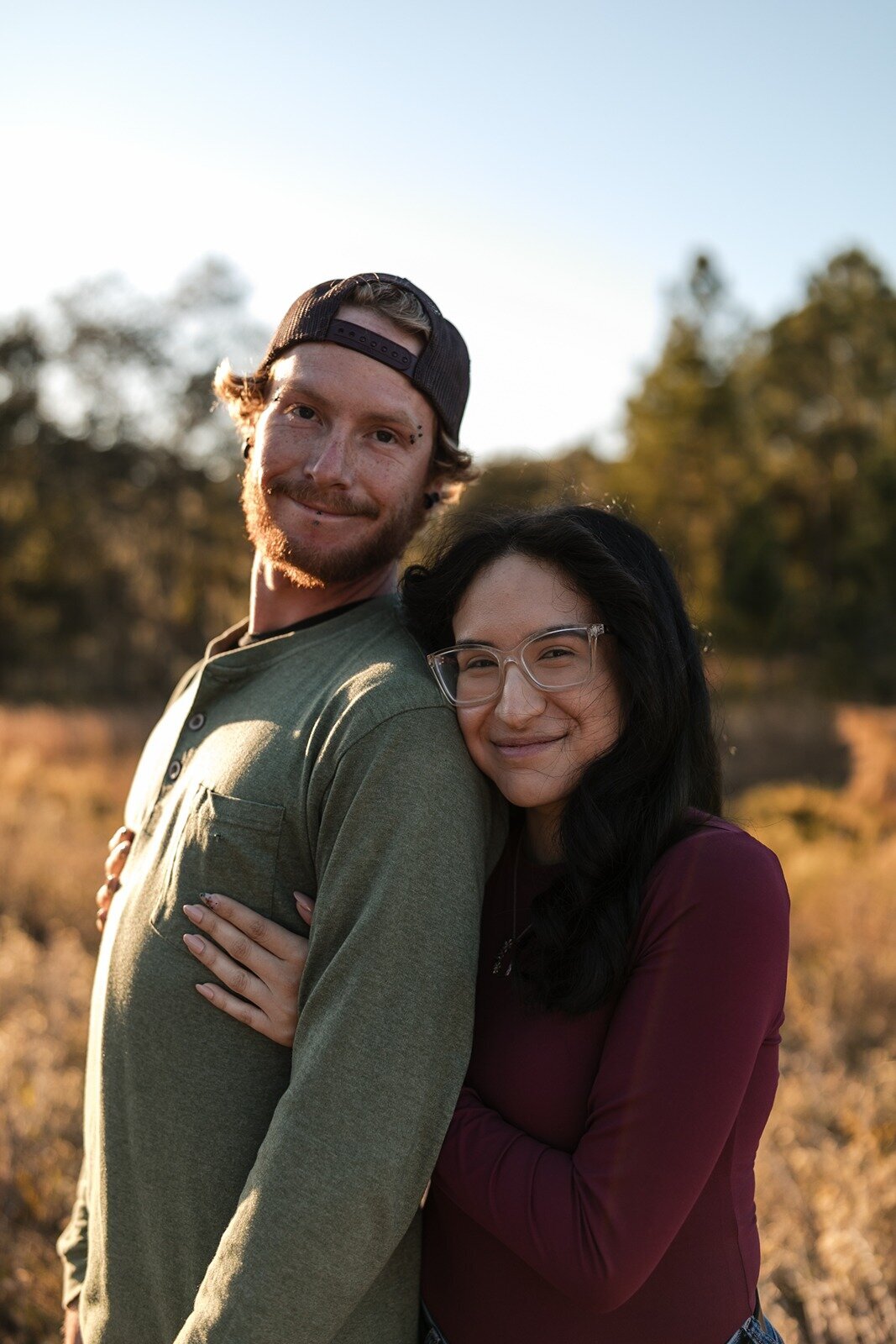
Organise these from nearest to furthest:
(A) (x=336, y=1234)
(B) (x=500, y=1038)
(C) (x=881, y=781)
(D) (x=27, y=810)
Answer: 1. (A) (x=336, y=1234)
2. (B) (x=500, y=1038)
3. (D) (x=27, y=810)
4. (C) (x=881, y=781)

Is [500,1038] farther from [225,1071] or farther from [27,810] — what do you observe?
[27,810]

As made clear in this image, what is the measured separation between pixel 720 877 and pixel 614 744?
0.34m

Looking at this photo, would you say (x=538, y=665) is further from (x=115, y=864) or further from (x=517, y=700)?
(x=115, y=864)

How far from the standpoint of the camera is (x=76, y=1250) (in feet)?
6.99

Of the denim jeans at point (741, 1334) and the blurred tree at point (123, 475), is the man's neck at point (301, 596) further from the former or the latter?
the blurred tree at point (123, 475)

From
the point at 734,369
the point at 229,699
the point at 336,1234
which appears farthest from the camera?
the point at 734,369

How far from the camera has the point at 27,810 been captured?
32.7 ft

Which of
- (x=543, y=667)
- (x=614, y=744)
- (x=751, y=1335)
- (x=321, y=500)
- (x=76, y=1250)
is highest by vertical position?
(x=321, y=500)

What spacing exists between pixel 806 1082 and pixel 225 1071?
3860 mm

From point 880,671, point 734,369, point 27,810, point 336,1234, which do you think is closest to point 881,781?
point 27,810

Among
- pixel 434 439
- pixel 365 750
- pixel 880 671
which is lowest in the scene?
pixel 365 750

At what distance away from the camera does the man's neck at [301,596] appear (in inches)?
86.3

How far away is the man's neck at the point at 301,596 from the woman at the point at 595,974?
24 centimetres

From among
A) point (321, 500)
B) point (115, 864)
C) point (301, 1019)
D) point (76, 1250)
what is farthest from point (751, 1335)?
point (321, 500)
